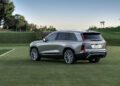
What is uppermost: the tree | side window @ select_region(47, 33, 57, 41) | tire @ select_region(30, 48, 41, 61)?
the tree

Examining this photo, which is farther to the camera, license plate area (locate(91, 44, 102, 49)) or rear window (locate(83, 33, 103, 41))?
rear window (locate(83, 33, 103, 41))

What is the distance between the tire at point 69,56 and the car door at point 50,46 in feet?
2.62

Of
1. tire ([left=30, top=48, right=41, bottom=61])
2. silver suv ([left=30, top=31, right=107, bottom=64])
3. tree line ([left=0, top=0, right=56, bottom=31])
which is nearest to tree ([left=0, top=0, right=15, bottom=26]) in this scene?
tree line ([left=0, top=0, right=56, bottom=31])

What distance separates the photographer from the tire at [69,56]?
23.5m

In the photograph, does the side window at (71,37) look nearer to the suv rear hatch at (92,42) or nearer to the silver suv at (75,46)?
the silver suv at (75,46)

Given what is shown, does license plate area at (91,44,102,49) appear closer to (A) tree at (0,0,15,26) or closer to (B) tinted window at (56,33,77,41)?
(B) tinted window at (56,33,77,41)

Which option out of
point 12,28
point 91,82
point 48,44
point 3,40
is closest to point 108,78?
point 91,82

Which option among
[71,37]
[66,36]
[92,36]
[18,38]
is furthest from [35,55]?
[18,38]

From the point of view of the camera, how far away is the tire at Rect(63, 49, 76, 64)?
923 inches

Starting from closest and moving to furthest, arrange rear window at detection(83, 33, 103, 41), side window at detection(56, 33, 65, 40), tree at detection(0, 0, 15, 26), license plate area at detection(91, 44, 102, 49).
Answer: license plate area at detection(91, 44, 102, 49) → rear window at detection(83, 33, 103, 41) → side window at detection(56, 33, 65, 40) → tree at detection(0, 0, 15, 26)

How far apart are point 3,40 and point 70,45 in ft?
157

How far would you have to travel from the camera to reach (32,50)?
87.6 ft

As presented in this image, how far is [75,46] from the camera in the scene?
2345 cm

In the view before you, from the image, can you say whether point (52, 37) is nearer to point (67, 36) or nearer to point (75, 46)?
point (67, 36)
